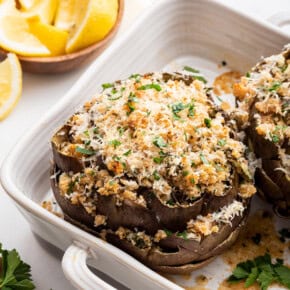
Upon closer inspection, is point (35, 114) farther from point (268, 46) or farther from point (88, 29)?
point (268, 46)

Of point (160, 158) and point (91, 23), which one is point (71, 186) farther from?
point (91, 23)

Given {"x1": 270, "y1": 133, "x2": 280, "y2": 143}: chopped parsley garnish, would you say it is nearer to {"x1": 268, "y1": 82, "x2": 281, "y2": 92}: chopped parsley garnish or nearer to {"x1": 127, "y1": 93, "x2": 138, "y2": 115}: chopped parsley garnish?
{"x1": 268, "y1": 82, "x2": 281, "y2": 92}: chopped parsley garnish

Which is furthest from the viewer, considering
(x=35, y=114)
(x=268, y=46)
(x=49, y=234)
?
(x=35, y=114)

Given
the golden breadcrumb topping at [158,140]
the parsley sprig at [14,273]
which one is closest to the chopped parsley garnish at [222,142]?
the golden breadcrumb topping at [158,140]

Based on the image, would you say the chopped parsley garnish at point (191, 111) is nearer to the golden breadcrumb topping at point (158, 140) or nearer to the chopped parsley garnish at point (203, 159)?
the golden breadcrumb topping at point (158, 140)

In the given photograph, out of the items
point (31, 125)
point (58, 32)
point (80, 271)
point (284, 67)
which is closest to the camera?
point (80, 271)

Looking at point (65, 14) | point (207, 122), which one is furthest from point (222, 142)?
point (65, 14)

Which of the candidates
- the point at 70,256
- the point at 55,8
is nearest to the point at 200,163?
the point at 70,256

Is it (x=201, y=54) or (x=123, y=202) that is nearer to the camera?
(x=123, y=202)
